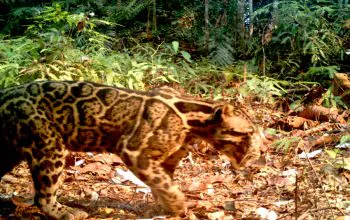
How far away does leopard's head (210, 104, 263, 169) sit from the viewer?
4.82 metres

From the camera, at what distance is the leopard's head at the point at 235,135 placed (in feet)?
15.8

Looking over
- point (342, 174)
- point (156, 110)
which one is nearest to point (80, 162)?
point (156, 110)

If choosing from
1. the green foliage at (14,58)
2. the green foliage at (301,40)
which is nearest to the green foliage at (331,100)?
the green foliage at (301,40)

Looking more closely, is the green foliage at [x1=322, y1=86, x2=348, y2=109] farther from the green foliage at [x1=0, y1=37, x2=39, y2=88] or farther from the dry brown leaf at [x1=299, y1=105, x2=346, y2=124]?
the green foliage at [x1=0, y1=37, x2=39, y2=88]

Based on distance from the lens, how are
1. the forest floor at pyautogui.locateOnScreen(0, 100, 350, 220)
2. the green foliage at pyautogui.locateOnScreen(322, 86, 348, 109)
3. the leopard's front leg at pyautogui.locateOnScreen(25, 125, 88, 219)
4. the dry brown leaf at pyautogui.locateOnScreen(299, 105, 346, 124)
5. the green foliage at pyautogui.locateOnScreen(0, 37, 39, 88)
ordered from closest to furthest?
the leopard's front leg at pyautogui.locateOnScreen(25, 125, 88, 219), the forest floor at pyautogui.locateOnScreen(0, 100, 350, 220), the green foliage at pyautogui.locateOnScreen(0, 37, 39, 88), the dry brown leaf at pyautogui.locateOnScreen(299, 105, 346, 124), the green foliage at pyautogui.locateOnScreen(322, 86, 348, 109)

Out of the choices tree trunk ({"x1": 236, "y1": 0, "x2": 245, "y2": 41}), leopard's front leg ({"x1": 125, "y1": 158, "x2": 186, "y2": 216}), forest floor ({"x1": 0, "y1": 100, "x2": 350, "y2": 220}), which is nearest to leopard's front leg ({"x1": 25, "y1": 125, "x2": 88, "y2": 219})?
forest floor ({"x1": 0, "y1": 100, "x2": 350, "y2": 220})

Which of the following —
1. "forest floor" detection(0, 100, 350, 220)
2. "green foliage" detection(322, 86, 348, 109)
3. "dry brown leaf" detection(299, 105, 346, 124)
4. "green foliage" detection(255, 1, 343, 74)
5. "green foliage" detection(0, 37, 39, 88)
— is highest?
"green foliage" detection(255, 1, 343, 74)

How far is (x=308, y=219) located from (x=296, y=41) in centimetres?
700

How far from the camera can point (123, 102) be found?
494 centimetres

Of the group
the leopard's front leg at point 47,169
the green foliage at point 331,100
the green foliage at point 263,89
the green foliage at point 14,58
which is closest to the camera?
the leopard's front leg at point 47,169

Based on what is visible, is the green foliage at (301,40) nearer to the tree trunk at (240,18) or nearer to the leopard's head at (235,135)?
the tree trunk at (240,18)

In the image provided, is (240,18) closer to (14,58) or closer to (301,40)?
(301,40)

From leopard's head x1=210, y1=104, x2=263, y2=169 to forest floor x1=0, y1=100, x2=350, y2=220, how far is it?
466mm

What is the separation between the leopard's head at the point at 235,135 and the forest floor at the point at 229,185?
0.47 metres
